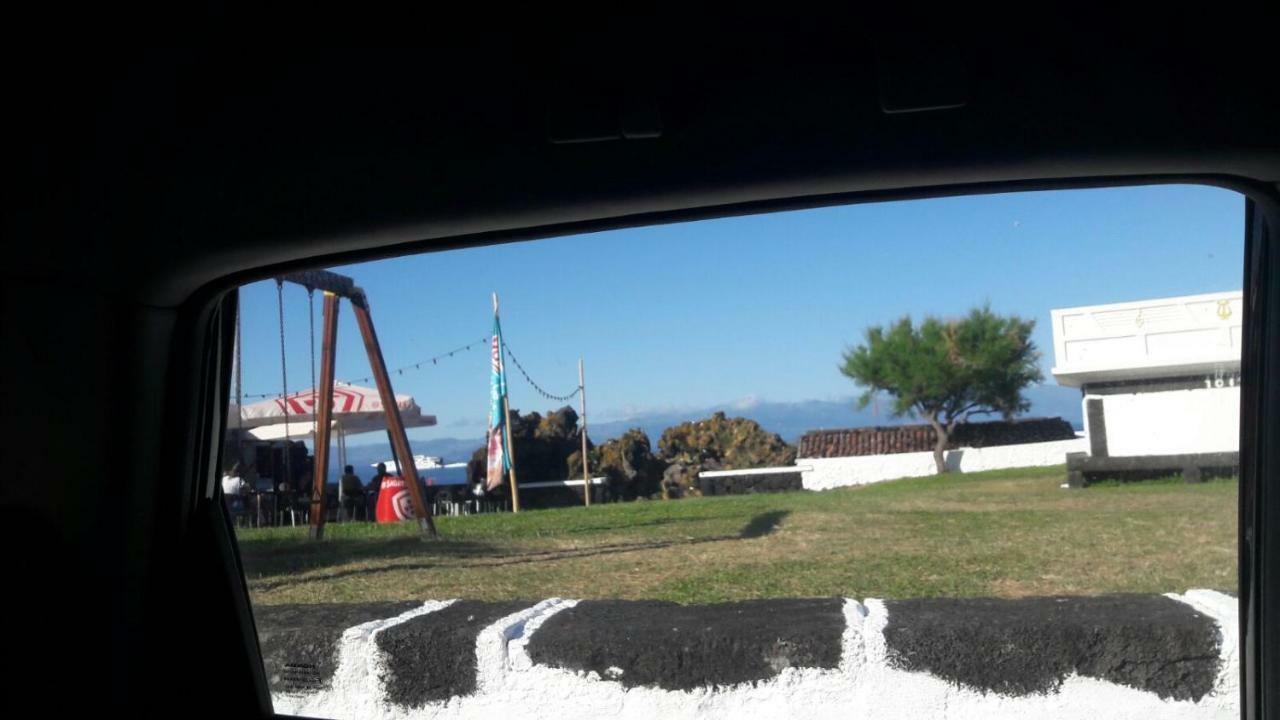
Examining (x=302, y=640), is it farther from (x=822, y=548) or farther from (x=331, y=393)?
(x=822, y=548)

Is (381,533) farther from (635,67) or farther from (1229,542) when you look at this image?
(1229,542)

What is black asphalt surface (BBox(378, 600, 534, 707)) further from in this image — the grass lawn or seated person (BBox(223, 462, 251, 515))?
seated person (BBox(223, 462, 251, 515))

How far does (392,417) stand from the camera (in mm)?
3779

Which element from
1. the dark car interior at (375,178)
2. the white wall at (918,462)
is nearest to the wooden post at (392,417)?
the dark car interior at (375,178)

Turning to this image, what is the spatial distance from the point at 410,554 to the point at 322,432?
63cm

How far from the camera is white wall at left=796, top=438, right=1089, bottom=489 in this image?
10.2 ft

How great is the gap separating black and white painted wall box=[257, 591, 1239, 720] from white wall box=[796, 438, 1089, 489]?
0.39 m

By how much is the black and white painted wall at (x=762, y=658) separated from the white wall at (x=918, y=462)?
0.39m

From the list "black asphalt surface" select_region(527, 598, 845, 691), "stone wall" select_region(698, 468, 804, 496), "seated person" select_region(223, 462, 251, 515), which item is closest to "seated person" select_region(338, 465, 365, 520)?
"seated person" select_region(223, 462, 251, 515)

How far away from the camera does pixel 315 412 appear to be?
157 inches

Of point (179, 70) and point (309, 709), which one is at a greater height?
point (179, 70)

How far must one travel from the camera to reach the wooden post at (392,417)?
11.8 feet

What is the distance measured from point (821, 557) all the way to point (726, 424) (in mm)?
497

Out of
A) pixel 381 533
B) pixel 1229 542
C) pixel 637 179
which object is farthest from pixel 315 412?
pixel 1229 542
